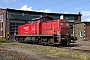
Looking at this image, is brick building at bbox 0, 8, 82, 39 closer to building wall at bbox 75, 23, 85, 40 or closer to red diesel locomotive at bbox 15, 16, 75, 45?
building wall at bbox 75, 23, 85, 40

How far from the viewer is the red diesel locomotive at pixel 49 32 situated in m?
23.3

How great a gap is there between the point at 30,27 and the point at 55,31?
569cm

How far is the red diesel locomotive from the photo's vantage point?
76.4 ft

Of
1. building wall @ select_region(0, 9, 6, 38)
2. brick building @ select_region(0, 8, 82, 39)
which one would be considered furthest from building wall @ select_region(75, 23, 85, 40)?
building wall @ select_region(0, 9, 6, 38)

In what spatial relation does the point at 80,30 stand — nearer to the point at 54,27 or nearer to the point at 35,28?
the point at 35,28

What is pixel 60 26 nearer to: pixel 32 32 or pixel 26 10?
pixel 32 32

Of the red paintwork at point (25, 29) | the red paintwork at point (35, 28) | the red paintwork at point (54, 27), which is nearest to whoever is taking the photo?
the red paintwork at point (54, 27)

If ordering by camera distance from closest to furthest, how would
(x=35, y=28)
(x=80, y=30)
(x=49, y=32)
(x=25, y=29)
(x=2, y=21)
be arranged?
(x=49, y=32) → (x=35, y=28) → (x=25, y=29) → (x=2, y=21) → (x=80, y=30)

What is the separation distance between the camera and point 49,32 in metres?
25.1

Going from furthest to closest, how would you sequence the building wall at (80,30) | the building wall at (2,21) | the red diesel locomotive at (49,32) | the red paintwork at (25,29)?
the building wall at (80,30) < the building wall at (2,21) < the red paintwork at (25,29) < the red diesel locomotive at (49,32)

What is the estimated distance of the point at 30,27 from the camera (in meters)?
28.7

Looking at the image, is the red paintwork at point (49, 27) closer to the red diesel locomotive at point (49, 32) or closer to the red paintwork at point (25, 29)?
the red diesel locomotive at point (49, 32)

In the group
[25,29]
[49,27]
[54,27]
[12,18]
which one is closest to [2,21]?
[12,18]

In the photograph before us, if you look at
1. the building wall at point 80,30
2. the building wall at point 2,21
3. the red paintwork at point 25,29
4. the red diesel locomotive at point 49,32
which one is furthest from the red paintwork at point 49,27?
the building wall at point 80,30
